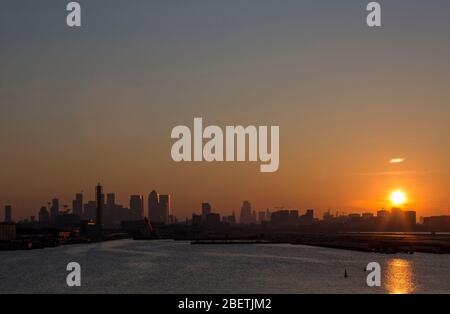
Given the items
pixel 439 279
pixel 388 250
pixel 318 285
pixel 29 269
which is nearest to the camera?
pixel 318 285

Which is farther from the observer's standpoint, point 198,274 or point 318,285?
point 198,274

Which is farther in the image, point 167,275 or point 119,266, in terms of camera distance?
point 119,266

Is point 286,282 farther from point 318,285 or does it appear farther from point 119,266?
point 119,266

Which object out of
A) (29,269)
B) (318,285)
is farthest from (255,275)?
(29,269)
